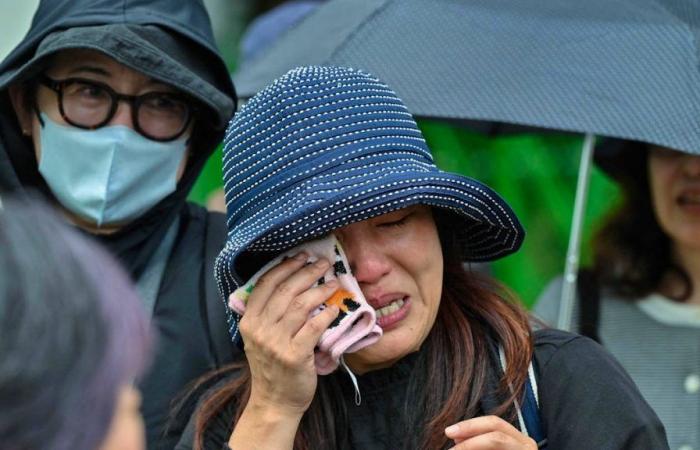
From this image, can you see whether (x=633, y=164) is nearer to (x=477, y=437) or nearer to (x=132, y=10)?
(x=132, y=10)

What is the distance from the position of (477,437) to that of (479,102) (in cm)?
123

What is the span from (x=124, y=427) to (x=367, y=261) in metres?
0.96

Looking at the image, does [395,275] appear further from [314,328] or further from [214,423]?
[214,423]

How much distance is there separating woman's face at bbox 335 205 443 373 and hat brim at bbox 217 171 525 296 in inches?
3.8

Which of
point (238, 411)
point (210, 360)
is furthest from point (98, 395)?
point (210, 360)

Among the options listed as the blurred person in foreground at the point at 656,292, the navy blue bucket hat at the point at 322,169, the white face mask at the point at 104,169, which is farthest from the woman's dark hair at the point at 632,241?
the white face mask at the point at 104,169

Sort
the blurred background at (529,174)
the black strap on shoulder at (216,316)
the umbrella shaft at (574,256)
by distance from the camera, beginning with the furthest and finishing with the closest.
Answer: the blurred background at (529,174) → the umbrella shaft at (574,256) → the black strap on shoulder at (216,316)

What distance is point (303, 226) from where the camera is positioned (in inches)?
97.7

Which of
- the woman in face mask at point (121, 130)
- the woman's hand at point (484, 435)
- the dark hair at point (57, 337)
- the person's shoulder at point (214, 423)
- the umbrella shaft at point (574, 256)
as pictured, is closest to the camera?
the dark hair at point (57, 337)

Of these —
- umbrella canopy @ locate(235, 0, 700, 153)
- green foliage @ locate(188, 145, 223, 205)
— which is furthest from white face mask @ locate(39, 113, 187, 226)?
green foliage @ locate(188, 145, 223, 205)

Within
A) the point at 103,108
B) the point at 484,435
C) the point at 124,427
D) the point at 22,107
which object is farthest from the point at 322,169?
the point at 22,107

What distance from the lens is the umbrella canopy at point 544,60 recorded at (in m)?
3.25

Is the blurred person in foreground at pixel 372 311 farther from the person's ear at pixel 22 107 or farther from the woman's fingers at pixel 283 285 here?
the person's ear at pixel 22 107

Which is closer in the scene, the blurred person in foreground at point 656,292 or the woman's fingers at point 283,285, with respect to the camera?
the woman's fingers at point 283,285
